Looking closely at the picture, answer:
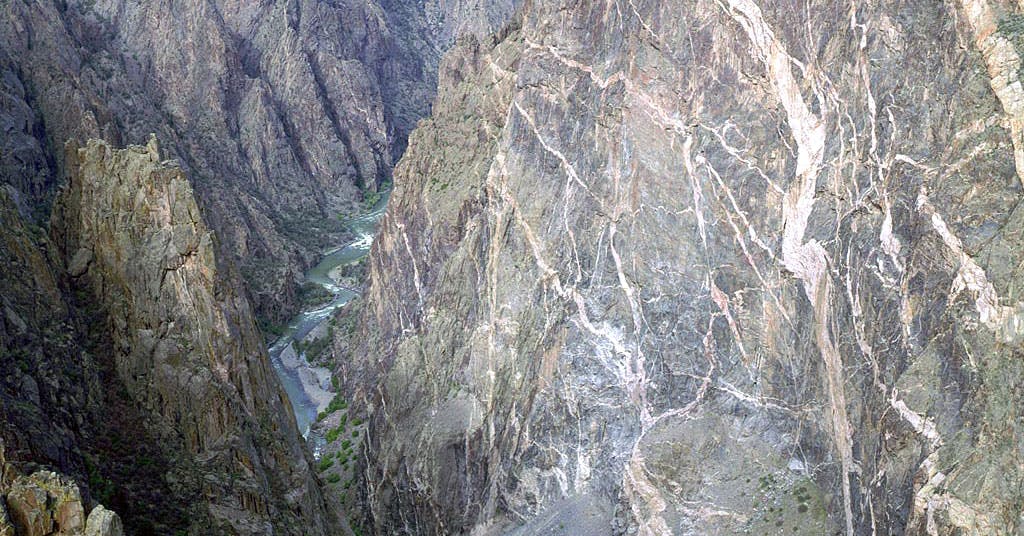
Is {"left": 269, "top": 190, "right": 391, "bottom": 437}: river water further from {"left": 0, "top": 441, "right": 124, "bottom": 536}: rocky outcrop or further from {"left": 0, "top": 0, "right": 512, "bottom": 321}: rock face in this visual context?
{"left": 0, "top": 441, "right": 124, "bottom": 536}: rocky outcrop

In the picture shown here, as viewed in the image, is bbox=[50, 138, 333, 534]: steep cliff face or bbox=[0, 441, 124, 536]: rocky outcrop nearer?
Result: bbox=[0, 441, 124, 536]: rocky outcrop

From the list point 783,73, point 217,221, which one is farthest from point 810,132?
point 217,221

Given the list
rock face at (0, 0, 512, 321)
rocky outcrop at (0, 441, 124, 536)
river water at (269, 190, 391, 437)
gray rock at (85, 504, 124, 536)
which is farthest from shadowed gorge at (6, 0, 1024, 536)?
rock face at (0, 0, 512, 321)

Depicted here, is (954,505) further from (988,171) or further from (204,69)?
(204,69)

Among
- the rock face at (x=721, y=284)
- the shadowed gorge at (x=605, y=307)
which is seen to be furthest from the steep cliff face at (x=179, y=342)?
the rock face at (x=721, y=284)

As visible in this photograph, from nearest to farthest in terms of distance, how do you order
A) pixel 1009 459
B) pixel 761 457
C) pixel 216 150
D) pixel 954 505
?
pixel 1009 459
pixel 954 505
pixel 761 457
pixel 216 150

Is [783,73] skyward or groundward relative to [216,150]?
groundward
